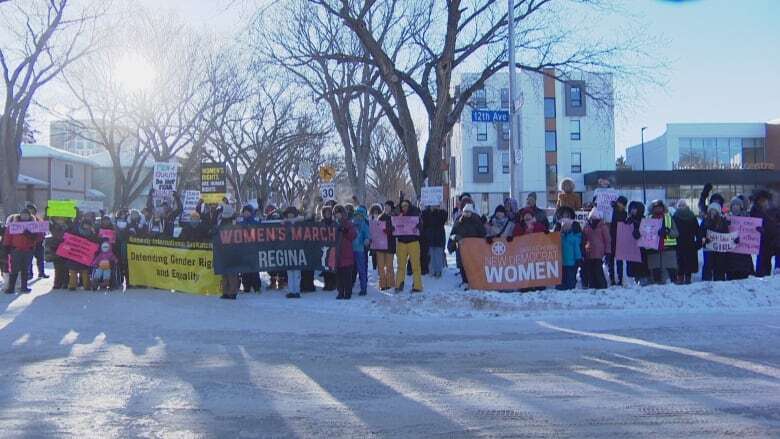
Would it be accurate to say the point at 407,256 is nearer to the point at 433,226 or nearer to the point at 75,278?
the point at 433,226

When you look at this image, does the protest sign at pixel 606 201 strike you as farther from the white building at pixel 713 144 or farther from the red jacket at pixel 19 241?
the white building at pixel 713 144

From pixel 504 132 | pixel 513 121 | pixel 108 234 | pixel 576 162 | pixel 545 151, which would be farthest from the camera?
pixel 576 162

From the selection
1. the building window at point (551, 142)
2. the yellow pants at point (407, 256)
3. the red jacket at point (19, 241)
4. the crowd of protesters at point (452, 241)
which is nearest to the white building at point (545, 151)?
the building window at point (551, 142)

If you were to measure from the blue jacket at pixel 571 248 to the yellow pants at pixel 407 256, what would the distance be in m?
2.75

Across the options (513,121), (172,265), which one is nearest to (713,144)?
(513,121)

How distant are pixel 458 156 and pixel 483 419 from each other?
55171 millimetres

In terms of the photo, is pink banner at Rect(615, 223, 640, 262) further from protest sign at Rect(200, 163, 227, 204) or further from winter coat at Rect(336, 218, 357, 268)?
protest sign at Rect(200, 163, 227, 204)

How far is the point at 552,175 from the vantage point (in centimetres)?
5512

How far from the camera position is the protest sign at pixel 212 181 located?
2241 centimetres

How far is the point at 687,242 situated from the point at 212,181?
15261mm

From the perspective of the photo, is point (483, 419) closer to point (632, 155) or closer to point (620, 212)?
point (620, 212)

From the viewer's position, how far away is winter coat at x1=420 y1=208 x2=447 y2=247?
14.1m

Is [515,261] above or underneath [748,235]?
underneath

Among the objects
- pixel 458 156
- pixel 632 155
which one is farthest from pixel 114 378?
pixel 632 155
